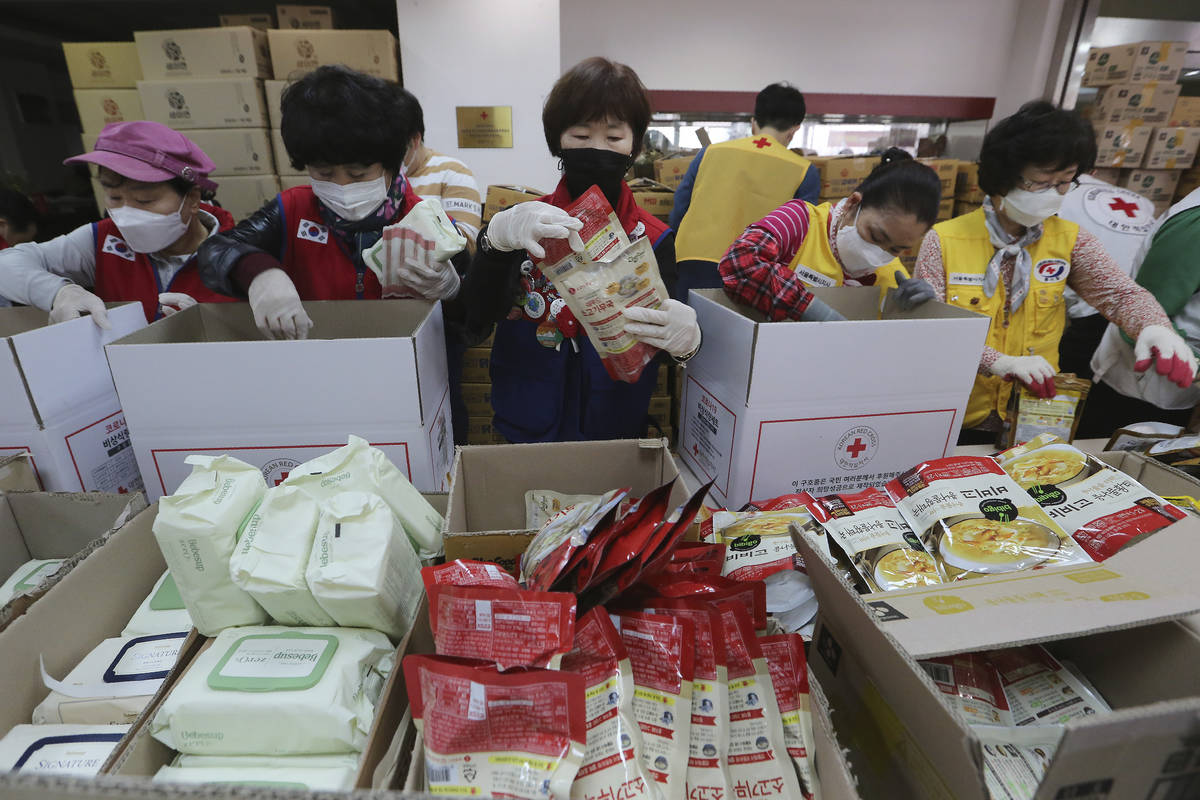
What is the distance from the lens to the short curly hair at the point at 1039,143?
1.45m

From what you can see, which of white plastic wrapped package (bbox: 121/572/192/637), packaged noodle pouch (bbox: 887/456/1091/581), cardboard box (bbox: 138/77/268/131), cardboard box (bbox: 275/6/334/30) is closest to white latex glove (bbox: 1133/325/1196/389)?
packaged noodle pouch (bbox: 887/456/1091/581)

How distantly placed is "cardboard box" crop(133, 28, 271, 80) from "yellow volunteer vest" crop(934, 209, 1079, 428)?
361cm

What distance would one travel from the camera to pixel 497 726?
0.56m

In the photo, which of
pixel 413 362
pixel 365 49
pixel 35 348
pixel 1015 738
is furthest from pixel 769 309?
pixel 365 49

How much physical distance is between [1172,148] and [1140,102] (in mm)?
391

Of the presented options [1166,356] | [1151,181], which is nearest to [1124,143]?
[1151,181]

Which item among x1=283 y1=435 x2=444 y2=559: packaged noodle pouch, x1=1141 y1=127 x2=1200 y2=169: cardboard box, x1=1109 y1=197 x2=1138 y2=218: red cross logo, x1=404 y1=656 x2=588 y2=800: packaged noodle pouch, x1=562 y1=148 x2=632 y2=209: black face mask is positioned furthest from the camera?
x1=1141 y1=127 x2=1200 y2=169: cardboard box

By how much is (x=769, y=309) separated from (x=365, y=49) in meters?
3.17

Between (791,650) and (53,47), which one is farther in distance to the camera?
(53,47)

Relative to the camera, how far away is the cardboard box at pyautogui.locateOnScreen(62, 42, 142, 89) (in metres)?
3.30

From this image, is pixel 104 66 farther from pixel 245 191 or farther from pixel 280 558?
pixel 280 558

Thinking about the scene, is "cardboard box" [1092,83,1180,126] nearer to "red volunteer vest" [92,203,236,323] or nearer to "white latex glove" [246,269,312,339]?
"white latex glove" [246,269,312,339]

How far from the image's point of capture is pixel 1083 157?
4.85 ft

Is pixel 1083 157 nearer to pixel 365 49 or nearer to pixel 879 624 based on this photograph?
pixel 879 624
